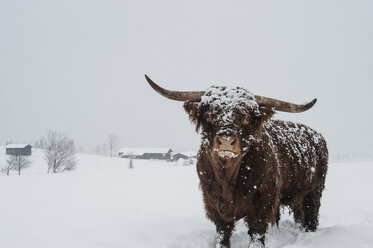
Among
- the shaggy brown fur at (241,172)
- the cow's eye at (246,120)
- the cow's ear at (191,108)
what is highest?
the cow's ear at (191,108)

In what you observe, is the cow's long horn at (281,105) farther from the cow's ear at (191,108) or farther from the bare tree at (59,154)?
the bare tree at (59,154)

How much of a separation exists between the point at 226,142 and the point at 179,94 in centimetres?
118

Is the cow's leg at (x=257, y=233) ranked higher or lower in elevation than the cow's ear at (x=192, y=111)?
lower

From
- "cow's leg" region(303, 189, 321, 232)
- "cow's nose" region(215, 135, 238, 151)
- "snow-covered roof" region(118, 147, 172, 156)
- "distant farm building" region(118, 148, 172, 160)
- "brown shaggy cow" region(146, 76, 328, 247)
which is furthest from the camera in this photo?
"snow-covered roof" region(118, 147, 172, 156)

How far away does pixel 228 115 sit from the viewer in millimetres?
2805

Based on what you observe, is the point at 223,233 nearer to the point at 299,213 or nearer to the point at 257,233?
the point at 257,233

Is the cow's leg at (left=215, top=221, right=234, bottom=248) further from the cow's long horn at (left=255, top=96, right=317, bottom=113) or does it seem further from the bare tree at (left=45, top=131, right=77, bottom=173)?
the bare tree at (left=45, top=131, right=77, bottom=173)

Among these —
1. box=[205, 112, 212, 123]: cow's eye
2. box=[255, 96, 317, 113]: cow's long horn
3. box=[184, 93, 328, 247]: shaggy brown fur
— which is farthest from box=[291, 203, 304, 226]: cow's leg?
box=[205, 112, 212, 123]: cow's eye

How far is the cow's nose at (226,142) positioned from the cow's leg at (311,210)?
10.2 ft

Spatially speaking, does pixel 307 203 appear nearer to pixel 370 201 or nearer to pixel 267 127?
pixel 267 127

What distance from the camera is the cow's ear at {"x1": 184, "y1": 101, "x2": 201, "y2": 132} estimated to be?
3.23 m

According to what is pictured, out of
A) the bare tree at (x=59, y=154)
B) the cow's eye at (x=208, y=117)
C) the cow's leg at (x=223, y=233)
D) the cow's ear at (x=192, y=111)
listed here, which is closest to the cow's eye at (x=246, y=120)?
the cow's eye at (x=208, y=117)

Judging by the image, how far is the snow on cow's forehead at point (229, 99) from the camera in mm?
2930

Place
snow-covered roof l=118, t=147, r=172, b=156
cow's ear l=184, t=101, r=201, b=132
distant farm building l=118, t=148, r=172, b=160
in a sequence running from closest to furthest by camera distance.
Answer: cow's ear l=184, t=101, r=201, b=132 < distant farm building l=118, t=148, r=172, b=160 < snow-covered roof l=118, t=147, r=172, b=156
